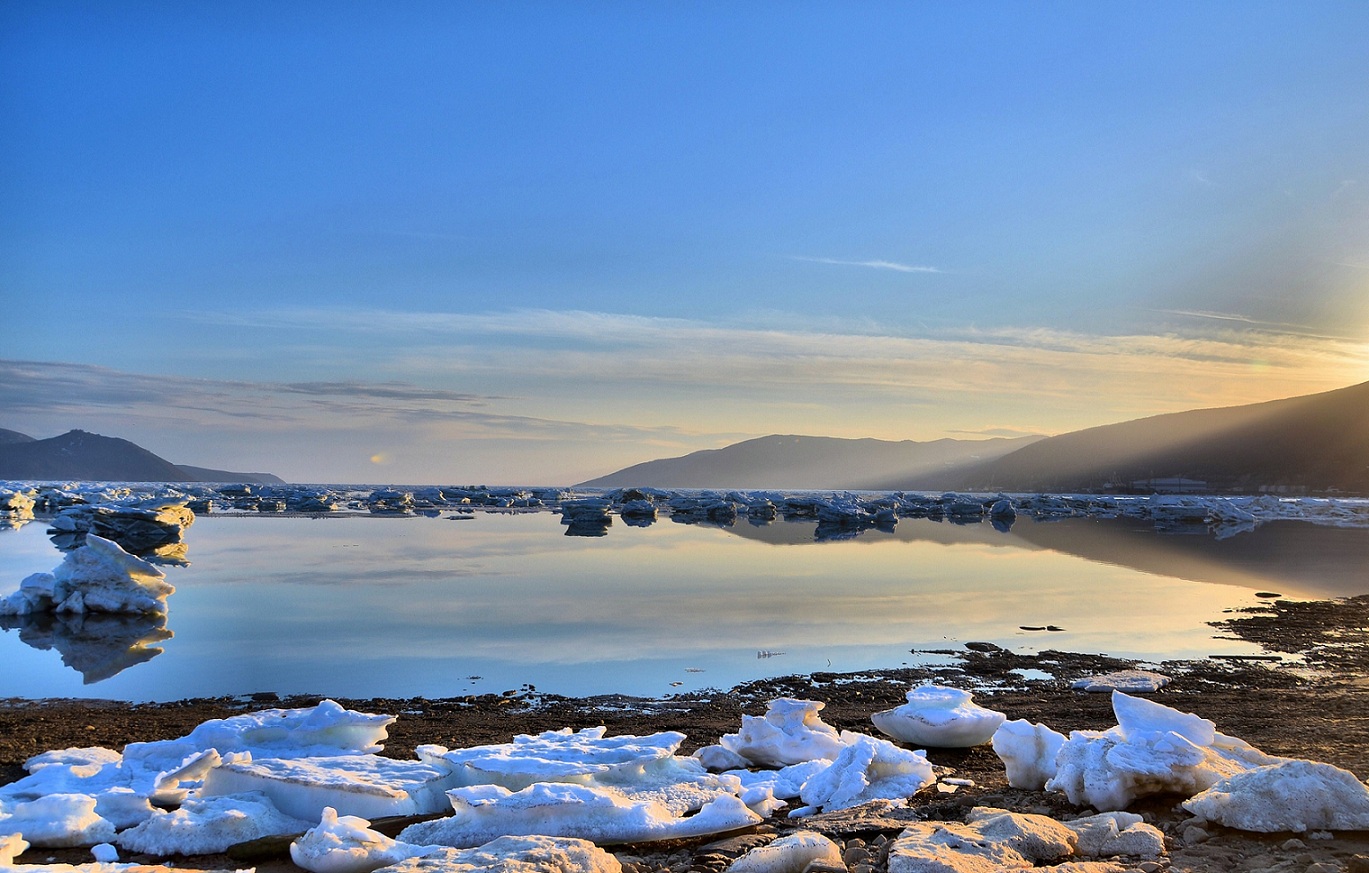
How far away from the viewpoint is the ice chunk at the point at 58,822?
4.48m

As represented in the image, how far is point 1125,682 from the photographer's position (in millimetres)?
8969

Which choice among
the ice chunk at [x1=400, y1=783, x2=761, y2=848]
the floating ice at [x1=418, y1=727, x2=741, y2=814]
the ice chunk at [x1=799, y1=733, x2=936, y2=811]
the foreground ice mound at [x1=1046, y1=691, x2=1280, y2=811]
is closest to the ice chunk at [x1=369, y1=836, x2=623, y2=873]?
the ice chunk at [x1=400, y1=783, x2=761, y2=848]

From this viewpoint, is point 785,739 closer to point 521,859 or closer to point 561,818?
point 561,818

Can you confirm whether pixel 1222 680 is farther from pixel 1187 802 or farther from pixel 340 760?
pixel 340 760

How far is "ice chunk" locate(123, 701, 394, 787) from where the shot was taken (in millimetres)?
5625

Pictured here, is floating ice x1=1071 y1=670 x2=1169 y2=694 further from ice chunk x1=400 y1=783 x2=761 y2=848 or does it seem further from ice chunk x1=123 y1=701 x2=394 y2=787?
ice chunk x1=123 y1=701 x2=394 y2=787

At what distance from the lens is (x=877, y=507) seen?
50.8 m

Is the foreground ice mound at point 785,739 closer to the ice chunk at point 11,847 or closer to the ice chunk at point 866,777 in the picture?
the ice chunk at point 866,777

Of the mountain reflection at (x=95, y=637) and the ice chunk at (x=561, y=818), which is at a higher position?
the ice chunk at (x=561, y=818)

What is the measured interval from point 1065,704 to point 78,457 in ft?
717

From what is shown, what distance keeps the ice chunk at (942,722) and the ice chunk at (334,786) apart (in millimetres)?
3332

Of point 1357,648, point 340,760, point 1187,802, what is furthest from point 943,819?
point 1357,648

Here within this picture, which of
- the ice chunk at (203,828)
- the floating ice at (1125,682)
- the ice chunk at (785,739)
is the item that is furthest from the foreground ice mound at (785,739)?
the floating ice at (1125,682)

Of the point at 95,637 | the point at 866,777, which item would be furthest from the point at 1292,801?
the point at 95,637
